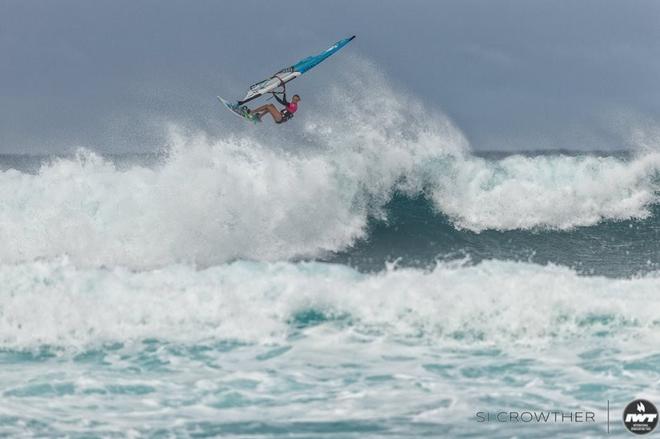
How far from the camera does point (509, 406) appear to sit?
1098cm

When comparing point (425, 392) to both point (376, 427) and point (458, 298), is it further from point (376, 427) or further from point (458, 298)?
point (458, 298)

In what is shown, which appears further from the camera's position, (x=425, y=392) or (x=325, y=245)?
(x=325, y=245)

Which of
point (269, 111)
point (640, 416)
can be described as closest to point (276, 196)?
point (269, 111)

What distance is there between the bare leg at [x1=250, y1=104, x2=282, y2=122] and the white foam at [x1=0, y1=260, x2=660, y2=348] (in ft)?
13.3

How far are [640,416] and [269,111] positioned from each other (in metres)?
11.1

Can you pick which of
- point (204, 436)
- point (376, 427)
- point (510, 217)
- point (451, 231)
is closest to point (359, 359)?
point (376, 427)

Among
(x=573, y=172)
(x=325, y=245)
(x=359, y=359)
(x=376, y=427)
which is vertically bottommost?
(x=376, y=427)

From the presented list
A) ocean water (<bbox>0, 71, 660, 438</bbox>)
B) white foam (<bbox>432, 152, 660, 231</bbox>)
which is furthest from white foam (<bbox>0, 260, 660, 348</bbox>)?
white foam (<bbox>432, 152, 660, 231</bbox>)

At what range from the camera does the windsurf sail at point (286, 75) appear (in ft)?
60.6

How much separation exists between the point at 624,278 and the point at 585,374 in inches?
241

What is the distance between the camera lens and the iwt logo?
33.9 feet

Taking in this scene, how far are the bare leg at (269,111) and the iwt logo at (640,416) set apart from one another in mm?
10345

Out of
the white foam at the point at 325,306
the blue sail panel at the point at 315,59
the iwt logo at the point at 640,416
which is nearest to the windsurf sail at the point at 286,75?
the blue sail panel at the point at 315,59

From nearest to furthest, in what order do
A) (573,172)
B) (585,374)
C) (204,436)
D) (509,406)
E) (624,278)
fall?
(204,436) < (509,406) < (585,374) < (624,278) < (573,172)
